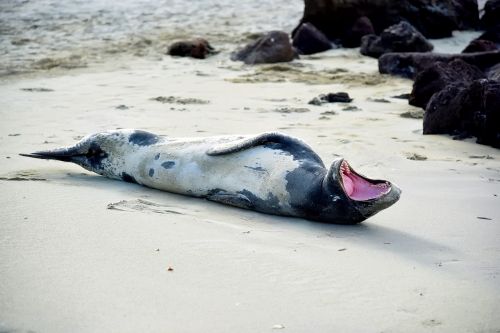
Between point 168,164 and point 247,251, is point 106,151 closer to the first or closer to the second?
point 168,164

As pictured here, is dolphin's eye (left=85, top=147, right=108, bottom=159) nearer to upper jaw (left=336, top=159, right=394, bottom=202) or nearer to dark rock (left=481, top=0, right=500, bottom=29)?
upper jaw (left=336, top=159, right=394, bottom=202)

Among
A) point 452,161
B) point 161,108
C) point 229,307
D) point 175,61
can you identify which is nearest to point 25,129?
point 161,108

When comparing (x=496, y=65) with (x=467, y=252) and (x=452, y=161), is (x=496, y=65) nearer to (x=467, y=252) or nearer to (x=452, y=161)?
(x=452, y=161)

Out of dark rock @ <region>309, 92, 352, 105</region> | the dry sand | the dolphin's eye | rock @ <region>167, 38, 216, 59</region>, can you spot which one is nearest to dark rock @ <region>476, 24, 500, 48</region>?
rock @ <region>167, 38, 216, 59</region>

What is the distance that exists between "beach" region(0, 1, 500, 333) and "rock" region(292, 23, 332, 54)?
188 inches

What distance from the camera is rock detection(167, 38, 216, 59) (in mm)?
11078

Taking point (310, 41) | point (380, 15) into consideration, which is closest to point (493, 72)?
point (310, 41)

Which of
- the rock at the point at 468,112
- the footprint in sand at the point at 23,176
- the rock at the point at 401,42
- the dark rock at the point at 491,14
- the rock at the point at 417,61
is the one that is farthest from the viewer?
the dark rock at the point at 491,14

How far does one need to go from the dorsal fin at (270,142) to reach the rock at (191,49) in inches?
279

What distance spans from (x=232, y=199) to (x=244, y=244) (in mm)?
651

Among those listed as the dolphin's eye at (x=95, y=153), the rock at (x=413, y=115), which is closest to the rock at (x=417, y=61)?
the rock at (x=413, y=115)

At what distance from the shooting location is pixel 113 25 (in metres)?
13.5

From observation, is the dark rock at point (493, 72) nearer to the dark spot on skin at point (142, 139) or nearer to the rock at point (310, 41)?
the rock at point (310, 41)

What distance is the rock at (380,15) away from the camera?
1248 cm
